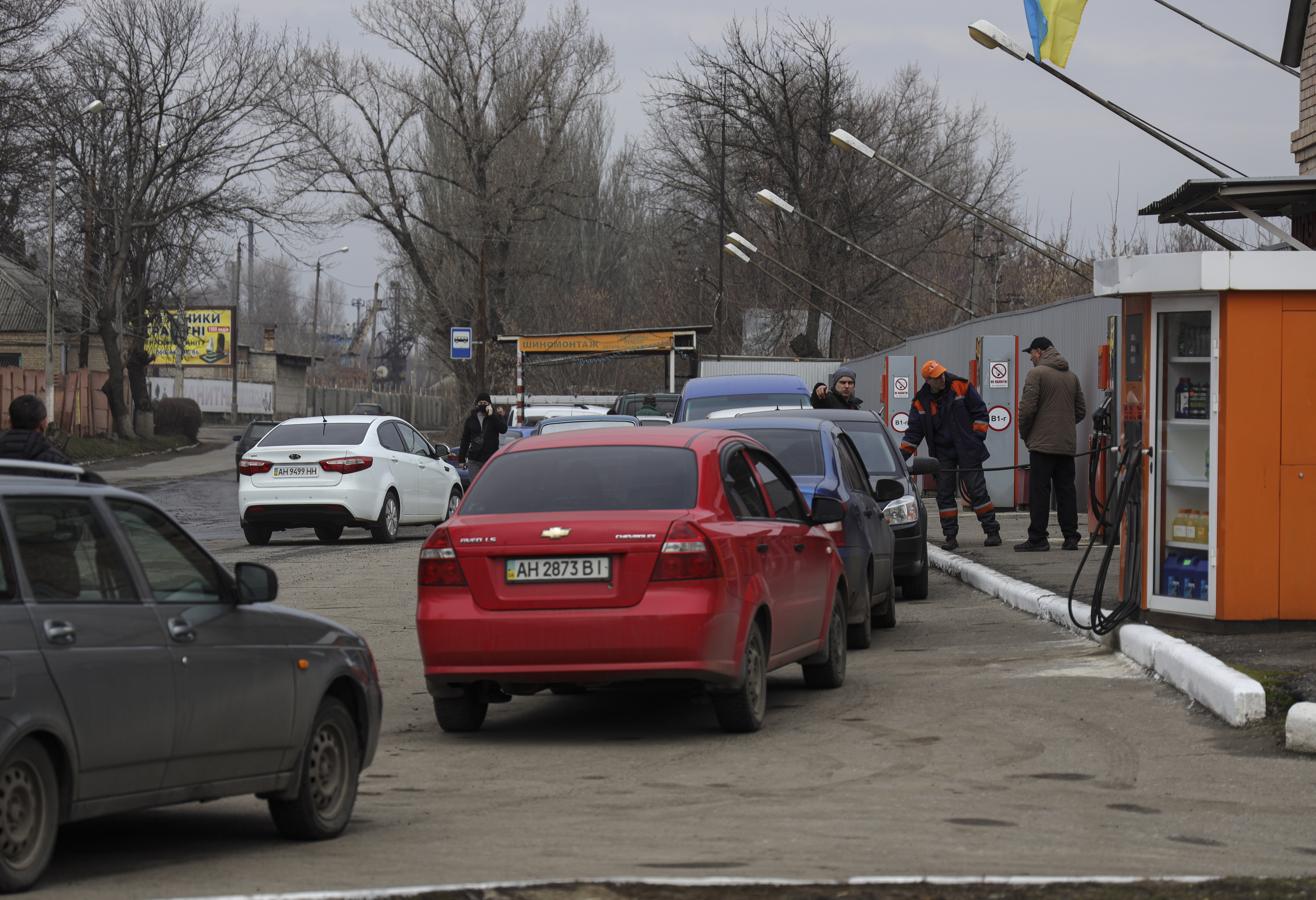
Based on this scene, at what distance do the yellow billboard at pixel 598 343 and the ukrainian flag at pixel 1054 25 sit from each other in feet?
83.6

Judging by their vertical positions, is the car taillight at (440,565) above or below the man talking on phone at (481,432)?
below

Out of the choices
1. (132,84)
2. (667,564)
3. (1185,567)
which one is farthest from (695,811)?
(132,84)

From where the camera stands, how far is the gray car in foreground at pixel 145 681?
18.7 feet

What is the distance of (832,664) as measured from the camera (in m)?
11.4

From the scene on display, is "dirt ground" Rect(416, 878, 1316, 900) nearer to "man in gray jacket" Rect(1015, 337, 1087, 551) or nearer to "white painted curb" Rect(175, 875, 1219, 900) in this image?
"white painted curb" Rect(175, 875, 1219, 900)

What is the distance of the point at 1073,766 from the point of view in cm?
861

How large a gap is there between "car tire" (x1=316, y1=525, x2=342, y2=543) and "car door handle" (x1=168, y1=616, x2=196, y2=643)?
19.0 m

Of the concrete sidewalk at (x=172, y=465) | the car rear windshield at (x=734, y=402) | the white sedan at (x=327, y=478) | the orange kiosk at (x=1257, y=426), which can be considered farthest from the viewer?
the concrete sidewalk at (x=172, y=465)

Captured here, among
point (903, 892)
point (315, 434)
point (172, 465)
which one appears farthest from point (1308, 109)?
point (172, 465)

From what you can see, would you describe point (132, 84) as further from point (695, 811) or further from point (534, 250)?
point (695, 811)

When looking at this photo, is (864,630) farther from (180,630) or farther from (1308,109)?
(1308,109)

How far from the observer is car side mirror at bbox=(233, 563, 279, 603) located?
6.98 meters

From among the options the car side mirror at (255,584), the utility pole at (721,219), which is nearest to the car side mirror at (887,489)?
the car side mirror at (255,584)

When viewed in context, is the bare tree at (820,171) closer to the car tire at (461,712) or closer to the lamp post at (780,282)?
the lamp post at (780,282)
